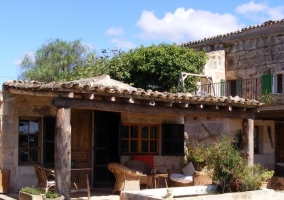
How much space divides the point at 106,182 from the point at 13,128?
2894mm

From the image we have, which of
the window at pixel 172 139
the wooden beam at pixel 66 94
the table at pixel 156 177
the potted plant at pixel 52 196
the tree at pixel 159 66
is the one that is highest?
the tree at pixel 159 66

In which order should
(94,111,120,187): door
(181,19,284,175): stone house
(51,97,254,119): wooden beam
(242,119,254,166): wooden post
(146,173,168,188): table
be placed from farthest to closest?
(181,19,284,175): stone house < (242,119,254,166): wooden post < (94,111,120,187): door < (146,173,168,188): table < (51,97,254,119): wooden beam

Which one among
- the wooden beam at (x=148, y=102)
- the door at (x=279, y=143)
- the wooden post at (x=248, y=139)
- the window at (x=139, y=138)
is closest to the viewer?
the wooden beam at (x=148, y=102)

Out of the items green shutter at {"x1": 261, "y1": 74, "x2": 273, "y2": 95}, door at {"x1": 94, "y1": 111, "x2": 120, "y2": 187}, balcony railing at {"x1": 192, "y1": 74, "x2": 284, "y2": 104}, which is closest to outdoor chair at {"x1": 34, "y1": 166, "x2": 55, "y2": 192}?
door at {"x1": 94, "y1": 111, "x2": 120, "y2": 187}

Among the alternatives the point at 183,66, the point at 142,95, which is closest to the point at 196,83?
the point at 183,66

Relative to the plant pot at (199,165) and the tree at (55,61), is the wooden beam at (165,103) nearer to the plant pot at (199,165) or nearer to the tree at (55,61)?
the plant pot at (199,165)

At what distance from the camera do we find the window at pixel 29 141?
35.5 ft

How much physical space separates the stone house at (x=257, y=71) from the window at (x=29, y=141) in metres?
7.21

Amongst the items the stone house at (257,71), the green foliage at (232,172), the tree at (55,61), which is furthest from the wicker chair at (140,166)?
the tree at (55,61)

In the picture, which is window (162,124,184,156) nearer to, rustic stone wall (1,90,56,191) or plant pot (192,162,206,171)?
plant pot (192,162,206,171)

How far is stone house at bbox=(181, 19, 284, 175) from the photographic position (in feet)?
54.7

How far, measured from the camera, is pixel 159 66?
63.6 ft

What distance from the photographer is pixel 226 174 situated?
1048 centimetres

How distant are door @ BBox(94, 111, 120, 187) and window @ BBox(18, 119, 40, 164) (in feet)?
5.06
